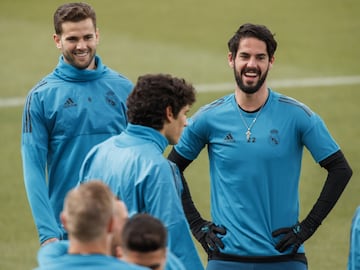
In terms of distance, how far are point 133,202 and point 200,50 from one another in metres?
13.5

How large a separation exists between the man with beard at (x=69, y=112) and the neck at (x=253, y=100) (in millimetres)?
842

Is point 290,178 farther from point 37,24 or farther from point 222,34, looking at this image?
point 37,24

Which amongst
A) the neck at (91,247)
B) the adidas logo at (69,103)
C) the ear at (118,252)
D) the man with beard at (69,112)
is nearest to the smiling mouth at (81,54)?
the man with beard at (69,112)

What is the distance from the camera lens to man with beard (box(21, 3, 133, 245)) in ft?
22.5

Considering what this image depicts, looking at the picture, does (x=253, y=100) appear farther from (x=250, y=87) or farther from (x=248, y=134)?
(x=248, y=134)

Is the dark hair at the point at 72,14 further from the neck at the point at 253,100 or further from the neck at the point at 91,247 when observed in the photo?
the neck at the point at 91,247

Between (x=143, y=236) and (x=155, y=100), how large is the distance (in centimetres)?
129

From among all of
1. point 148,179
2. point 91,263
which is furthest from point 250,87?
point 91,263

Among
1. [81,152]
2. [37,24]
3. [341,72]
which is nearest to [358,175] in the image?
[341,72]

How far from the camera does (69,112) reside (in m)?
6.90

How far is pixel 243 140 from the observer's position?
21.7 ft

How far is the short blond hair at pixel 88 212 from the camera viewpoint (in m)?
4.35

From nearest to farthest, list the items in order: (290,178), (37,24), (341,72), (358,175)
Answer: (290,178)
(358,175)
(341,72)
(37,24)

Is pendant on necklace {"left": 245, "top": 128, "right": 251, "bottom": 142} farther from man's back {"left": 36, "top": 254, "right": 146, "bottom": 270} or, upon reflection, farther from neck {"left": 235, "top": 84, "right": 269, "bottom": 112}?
man's back {"left": 36, "top": 254, "right": 146, "bottom": 270}
